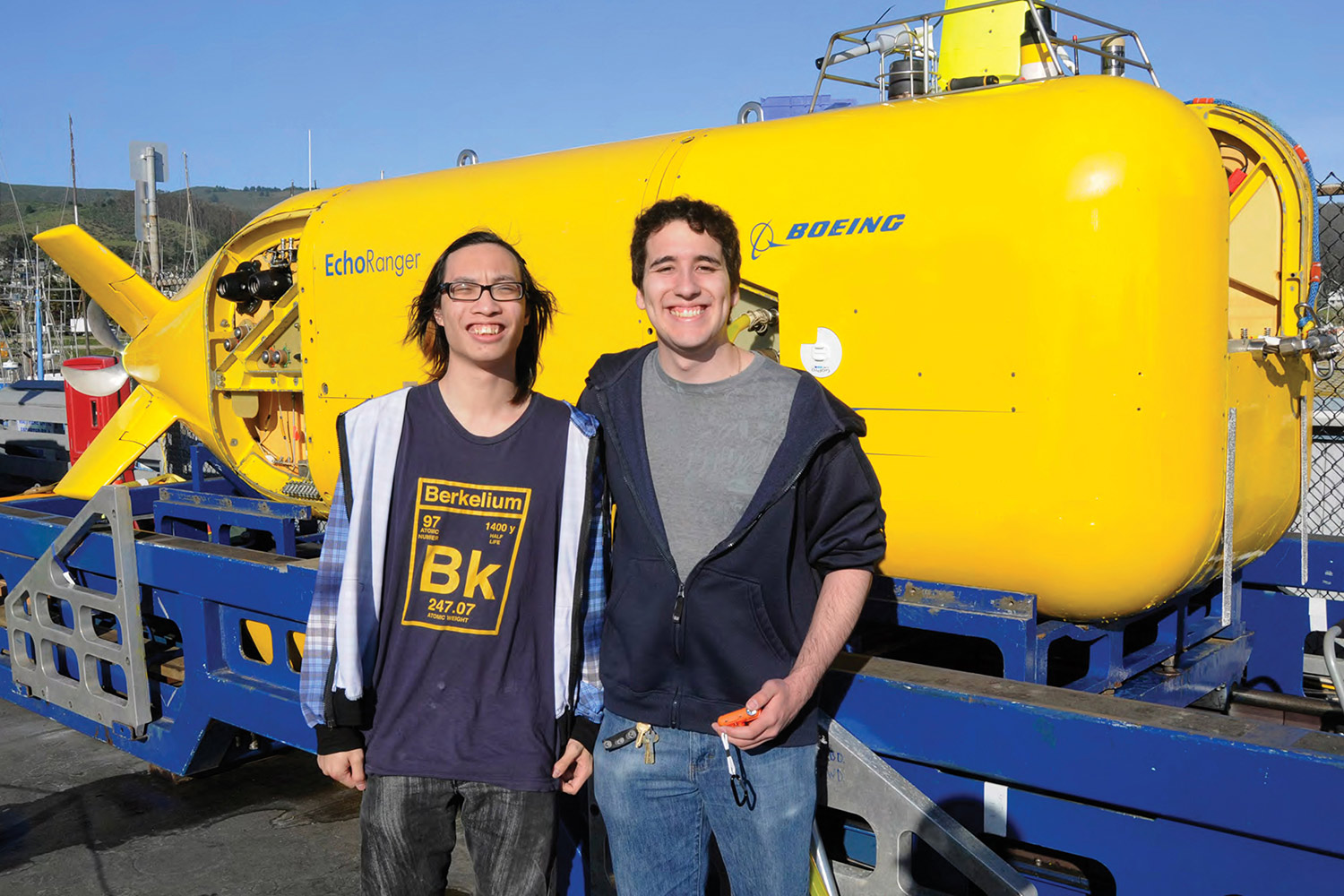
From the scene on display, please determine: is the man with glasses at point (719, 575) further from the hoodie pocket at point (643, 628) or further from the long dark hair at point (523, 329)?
the long dark hair at point (523, 329)

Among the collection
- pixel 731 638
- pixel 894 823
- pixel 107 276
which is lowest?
pixel 894 823

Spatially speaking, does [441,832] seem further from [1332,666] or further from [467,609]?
[1332,666]

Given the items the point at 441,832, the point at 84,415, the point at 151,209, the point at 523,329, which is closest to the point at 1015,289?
the point at 523,329

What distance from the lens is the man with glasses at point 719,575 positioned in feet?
6.52

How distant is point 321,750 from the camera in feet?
7.06

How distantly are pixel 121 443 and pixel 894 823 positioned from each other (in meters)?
4.50

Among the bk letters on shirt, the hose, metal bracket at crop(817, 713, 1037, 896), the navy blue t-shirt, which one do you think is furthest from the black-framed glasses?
the hose

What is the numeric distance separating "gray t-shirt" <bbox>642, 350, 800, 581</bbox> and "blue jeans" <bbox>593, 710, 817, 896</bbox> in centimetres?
36

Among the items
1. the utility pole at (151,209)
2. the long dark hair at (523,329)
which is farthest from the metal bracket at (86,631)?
the utility pole at (151,209)

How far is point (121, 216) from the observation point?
124312 mm

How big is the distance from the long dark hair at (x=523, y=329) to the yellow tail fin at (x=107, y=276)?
3465mm

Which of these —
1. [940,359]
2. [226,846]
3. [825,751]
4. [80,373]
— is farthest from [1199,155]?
[80,373]

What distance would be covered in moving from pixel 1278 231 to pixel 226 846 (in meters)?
4.26

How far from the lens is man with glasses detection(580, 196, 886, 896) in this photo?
1987 millimetres
